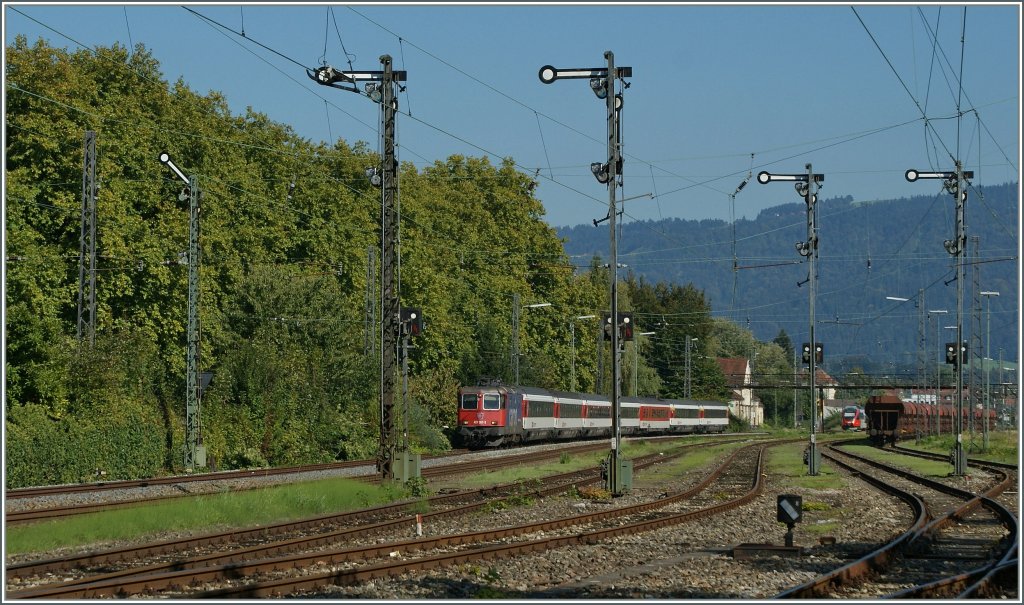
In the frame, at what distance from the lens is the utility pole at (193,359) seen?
128ft

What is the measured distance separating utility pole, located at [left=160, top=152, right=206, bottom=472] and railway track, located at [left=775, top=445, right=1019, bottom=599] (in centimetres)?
2169

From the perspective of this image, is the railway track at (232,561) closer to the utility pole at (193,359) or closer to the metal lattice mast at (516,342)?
→ the utility pole at (193,359)

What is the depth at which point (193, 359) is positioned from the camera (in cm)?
3978

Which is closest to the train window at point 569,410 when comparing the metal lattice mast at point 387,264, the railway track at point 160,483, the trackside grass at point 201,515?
the railway track at point 160,483

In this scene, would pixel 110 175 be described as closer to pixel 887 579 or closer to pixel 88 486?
pixel 88 486

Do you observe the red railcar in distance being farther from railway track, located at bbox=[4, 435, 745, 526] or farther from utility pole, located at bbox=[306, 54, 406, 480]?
utility pole, located at bbox=[306, 54, 406, 480]

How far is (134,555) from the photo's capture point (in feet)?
60.3

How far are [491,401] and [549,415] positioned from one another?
10.3m

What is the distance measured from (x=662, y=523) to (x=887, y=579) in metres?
8.04

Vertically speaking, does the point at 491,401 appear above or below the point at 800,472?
above

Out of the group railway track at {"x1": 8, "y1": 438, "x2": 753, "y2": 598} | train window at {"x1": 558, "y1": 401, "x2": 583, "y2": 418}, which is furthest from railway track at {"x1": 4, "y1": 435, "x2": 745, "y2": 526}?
train window at {"x1": 558, "y1": 401, "x2": 583, "y2": 418}

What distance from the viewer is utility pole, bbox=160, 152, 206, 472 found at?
128ft

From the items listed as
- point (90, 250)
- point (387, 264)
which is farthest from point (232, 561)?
point (90, 250)

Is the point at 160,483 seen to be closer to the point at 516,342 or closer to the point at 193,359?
the point at 193,359
